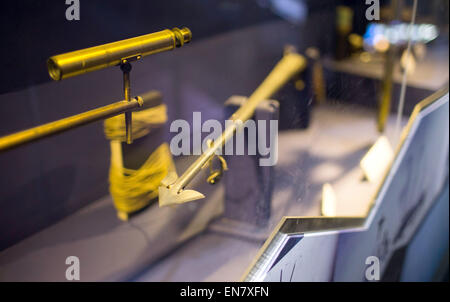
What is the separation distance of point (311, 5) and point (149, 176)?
7.69 ft

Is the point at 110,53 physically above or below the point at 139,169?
above

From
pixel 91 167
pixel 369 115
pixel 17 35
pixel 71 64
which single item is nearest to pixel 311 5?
pixel 369 115

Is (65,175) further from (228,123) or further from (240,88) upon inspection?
(240,88)

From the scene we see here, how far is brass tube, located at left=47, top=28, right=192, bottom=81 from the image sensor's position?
66 cm

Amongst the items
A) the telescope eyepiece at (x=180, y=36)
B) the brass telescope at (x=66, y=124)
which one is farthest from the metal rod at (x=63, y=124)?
the telescope eyepiece at (x=180, y=36)

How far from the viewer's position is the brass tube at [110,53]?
2.18 ft

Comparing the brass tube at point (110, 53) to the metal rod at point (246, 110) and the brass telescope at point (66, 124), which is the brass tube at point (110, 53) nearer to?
the brass telescope at point (66, 124)

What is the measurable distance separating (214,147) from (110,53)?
311 mm

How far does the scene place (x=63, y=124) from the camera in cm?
70

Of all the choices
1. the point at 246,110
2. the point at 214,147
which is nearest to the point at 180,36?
the point at 214,147

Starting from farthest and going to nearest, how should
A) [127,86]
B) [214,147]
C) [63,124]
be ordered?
[214,147] < [127,86] < [63,124]

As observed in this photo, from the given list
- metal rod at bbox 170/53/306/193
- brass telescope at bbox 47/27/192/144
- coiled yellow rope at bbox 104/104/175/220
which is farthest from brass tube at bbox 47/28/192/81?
metal rod at bbox 170/53/306/193

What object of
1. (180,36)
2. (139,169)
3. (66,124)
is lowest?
(139,169)

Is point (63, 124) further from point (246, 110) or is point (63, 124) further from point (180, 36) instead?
point (246, 110)
